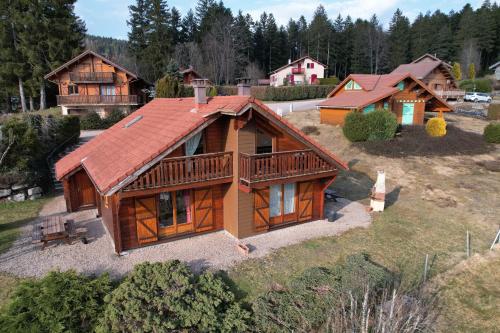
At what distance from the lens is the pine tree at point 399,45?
3196 inches

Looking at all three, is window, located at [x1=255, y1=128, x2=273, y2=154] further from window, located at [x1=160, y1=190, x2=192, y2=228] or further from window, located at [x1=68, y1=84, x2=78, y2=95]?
window, located at [x1=68, y1=84, x2=78, y2=95]

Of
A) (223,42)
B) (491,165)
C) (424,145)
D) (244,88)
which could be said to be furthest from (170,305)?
(223,42)

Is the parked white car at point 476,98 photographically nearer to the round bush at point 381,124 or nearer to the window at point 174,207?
the round bush at point 381,124

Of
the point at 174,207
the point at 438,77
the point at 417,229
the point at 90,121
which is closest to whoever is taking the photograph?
the point at 174,207

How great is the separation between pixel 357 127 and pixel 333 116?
5329mm

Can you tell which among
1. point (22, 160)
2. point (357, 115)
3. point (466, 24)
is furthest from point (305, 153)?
point (466, 24)

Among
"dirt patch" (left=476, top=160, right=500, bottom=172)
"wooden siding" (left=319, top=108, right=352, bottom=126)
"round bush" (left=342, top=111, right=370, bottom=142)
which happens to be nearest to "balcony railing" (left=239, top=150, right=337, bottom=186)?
"round bush" (left=342, top=111, right=370, bottom=142)

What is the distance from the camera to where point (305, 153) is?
13.3 meters

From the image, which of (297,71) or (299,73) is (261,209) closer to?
(297,71)

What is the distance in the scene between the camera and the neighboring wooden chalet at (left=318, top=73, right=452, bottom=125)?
29578mm

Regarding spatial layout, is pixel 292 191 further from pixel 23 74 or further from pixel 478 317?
pixel 23 74

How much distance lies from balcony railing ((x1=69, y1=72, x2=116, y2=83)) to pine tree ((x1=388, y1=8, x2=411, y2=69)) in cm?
6821

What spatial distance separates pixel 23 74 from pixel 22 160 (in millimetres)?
28494

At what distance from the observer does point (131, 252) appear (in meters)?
11.7
